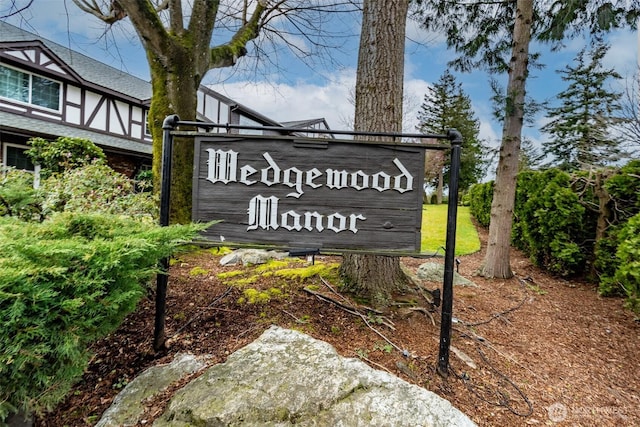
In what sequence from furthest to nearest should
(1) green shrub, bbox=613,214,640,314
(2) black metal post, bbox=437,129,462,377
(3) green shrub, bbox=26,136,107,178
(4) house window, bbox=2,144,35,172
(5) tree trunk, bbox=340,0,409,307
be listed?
(4) house window, bbox=2,144,35,172, (3) green shrub, bbox=26,136,107,178, (1) green shrub, bbox=613,214,640,314, (5) tree trunk, bbox=340,0,409,307, (2) black metal post, bbox=437,129,462,377

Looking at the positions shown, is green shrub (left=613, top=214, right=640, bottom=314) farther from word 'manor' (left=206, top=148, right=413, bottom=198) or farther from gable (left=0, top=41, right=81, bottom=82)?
gable (left=0, top=41, right=81, bottom=82)

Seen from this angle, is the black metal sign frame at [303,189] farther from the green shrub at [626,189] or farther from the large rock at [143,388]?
the green shrub at [626,189]

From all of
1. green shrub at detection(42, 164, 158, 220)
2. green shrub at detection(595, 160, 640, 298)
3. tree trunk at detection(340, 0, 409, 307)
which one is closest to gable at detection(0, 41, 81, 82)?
green shrub at detection(42, 164, 158, 220)

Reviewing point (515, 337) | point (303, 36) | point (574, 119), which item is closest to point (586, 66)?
point (574, 119)

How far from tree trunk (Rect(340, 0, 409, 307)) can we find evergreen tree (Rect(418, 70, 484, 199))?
23575mm

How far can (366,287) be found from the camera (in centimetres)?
255

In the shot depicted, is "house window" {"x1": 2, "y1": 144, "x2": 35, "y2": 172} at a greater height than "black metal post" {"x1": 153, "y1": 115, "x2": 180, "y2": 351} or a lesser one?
greater

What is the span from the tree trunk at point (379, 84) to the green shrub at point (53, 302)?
1636 mm

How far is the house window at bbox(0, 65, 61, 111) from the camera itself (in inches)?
392

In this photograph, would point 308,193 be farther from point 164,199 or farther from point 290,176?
point 164,199

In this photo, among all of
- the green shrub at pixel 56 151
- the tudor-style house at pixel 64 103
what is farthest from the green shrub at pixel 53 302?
A: the tudor-style house at pixel 64 103

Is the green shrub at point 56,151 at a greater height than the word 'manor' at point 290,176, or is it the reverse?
the green shrub at point 56,151

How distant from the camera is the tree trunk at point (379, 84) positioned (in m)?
2.54

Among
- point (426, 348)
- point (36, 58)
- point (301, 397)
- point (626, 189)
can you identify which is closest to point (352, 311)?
point (426, 348)
